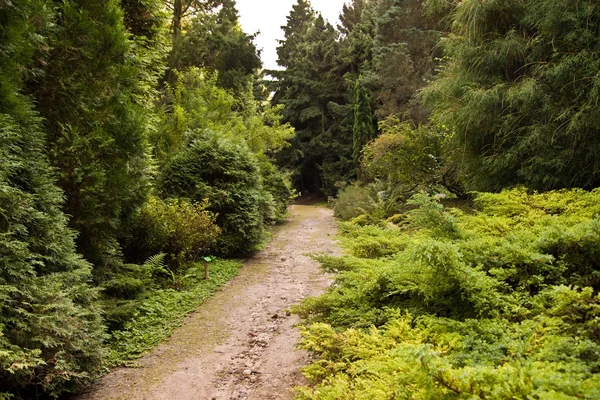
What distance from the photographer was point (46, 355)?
3.32 metres

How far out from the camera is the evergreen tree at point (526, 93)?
19.0 feet

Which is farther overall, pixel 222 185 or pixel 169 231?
pixel 222 185

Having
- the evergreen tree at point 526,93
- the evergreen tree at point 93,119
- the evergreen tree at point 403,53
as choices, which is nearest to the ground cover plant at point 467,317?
the evergreen tree at point 526,93

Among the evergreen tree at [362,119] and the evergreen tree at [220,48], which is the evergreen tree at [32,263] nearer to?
the evergreen tree at [220,48]

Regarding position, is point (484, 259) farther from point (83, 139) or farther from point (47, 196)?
point (83, 139)

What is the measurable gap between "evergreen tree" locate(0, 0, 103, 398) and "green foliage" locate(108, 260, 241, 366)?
2.19 ft

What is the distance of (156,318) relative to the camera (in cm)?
555

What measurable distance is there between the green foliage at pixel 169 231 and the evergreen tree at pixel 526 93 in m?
5.55

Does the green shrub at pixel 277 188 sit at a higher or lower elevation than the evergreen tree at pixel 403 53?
lower

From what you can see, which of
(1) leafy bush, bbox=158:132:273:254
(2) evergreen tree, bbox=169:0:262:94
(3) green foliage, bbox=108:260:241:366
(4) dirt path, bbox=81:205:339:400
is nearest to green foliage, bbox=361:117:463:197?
(1) leafy bush, bbox=158:132:273:254

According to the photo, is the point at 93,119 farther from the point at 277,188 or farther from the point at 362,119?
the point at 362,119

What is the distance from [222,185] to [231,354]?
5.82 m

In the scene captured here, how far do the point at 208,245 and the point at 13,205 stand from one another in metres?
5.78

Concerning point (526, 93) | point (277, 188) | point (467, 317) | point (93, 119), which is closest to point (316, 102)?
point (277, 188)
